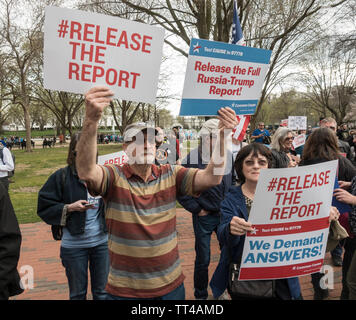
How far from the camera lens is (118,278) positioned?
1.99 meters

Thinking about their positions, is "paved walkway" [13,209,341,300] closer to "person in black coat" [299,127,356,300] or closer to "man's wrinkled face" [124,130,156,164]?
"person in black coat" [299,127,356,300]

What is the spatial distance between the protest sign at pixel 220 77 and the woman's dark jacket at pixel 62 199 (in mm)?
1256

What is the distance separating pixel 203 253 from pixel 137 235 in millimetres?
1730

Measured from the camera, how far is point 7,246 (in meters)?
1.79

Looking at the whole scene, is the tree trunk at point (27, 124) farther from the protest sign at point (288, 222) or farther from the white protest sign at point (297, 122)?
the protest sign at point (288, 222)

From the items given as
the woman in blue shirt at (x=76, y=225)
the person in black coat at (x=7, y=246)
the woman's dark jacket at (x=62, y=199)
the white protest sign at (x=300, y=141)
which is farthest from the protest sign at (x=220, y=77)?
the white protest sign at (x=300, y=141)

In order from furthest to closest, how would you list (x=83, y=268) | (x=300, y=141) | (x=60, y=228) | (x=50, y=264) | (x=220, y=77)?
(x=300, y=141) < (x=50, y=264) < (x=60, y=228) < (x=83, y=268) < (x=220, y=77)

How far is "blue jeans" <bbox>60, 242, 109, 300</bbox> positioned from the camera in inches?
107

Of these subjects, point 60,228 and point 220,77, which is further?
point 60,228

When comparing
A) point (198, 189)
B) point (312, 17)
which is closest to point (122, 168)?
point (198, 189)

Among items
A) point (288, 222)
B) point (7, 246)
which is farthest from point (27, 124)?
point (288, 222)

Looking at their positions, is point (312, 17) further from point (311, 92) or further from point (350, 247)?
point (311, 92)

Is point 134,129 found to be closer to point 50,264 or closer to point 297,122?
point 50,264
